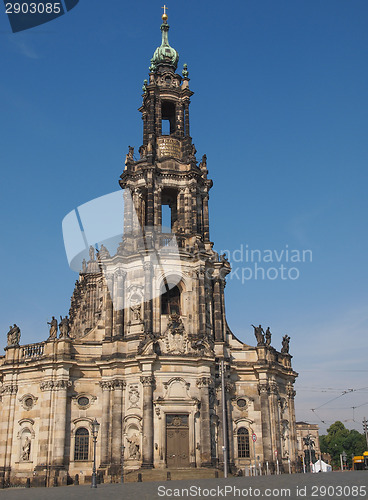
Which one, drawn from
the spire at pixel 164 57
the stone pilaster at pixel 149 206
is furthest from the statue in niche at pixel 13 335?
the spire at pixel 164 57

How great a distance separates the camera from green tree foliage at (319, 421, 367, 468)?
120625mm

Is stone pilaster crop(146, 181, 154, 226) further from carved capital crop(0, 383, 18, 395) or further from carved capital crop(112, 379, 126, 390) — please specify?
carved capital crop(0, 383, 18, 395)

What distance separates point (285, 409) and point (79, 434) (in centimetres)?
1854

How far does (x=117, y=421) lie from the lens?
145 ft

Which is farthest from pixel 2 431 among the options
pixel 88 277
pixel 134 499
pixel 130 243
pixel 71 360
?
pixel 134 499

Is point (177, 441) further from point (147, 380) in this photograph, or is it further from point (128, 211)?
point (128, 211)

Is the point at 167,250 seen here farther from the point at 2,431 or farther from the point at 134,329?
the point at 2,431

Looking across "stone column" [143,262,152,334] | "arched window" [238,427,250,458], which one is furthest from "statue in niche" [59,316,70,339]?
"arched window" [238,427,250,458]

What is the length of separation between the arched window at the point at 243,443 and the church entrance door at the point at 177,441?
5.99m

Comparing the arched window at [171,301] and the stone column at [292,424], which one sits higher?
the arched window at [171,301]

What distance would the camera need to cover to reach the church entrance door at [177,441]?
42.6m

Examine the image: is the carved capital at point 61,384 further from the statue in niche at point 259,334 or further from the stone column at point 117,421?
the statue in niche at point 259,334

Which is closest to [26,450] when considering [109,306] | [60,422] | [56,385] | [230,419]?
[60,422]

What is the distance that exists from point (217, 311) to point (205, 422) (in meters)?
9.85
